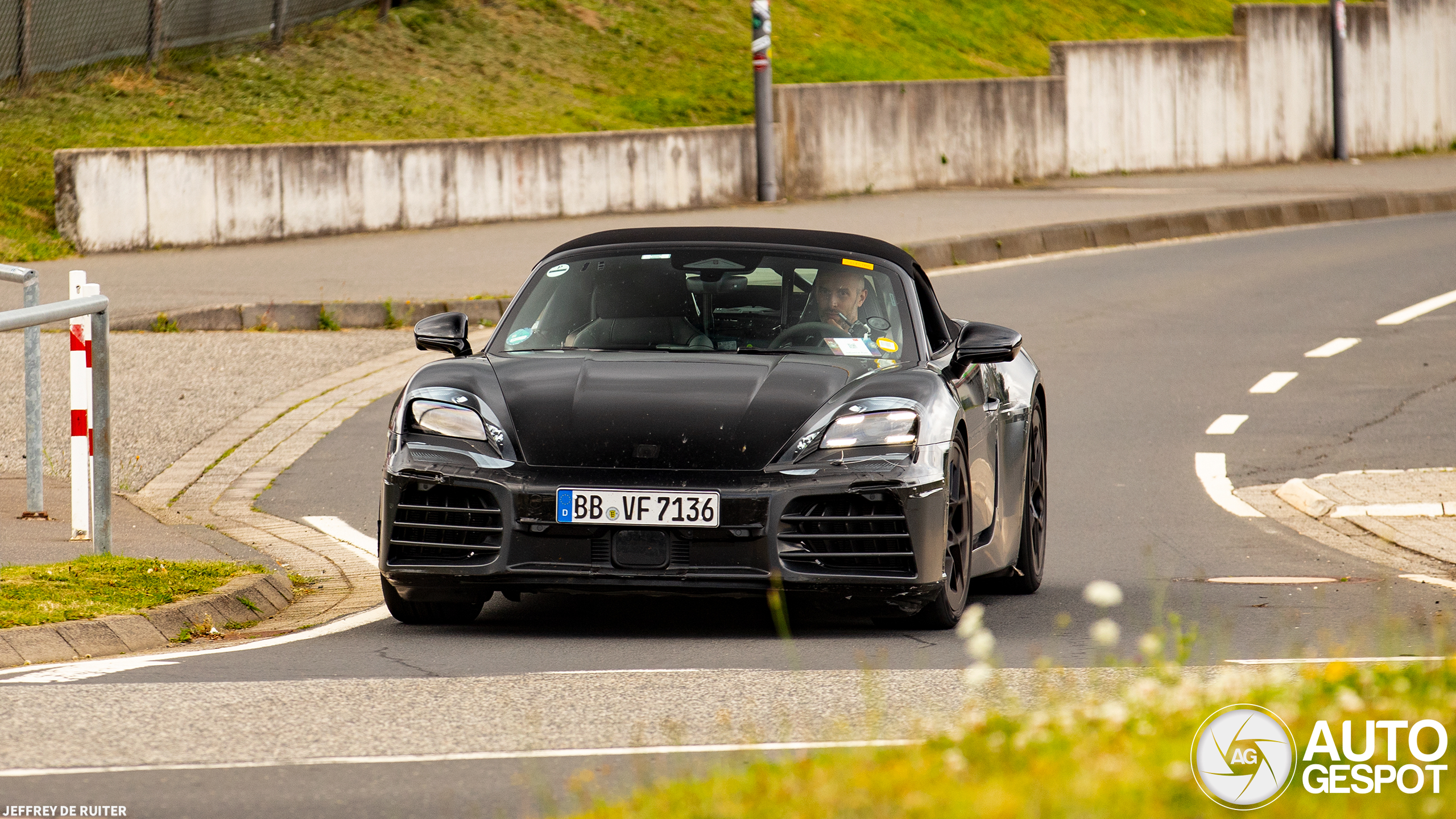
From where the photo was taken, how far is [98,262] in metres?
21.5

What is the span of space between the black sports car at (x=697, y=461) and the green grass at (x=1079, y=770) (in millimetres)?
2241

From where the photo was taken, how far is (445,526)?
23.4 ft

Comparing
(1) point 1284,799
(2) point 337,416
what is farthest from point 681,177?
(1) point 1284,799

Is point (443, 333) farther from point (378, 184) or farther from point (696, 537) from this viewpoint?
point (378, 184)

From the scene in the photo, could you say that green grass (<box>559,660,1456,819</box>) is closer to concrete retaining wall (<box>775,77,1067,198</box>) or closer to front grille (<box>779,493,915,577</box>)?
front grille (<box>779,493,915,577</box>)

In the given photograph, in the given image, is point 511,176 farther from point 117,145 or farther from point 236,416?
point 236,416

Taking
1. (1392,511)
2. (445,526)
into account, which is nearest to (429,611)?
(445,526)

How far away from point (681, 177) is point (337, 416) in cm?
1403

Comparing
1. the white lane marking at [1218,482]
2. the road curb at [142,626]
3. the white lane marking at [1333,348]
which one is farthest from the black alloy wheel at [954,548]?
the white lane marking at [1333,348]

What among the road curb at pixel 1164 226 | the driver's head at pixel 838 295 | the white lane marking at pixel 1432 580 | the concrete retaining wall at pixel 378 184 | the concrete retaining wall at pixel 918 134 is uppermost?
the concrete retaining wall at pixel 918 134

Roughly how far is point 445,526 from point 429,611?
60cm

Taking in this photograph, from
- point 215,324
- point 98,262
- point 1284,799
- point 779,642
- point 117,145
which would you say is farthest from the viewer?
point 117,145

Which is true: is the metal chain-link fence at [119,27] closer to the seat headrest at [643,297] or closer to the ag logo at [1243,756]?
the seat headrest at [643,297]

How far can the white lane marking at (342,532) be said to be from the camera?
393 inches
